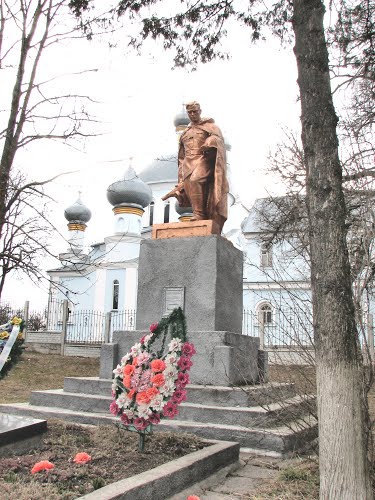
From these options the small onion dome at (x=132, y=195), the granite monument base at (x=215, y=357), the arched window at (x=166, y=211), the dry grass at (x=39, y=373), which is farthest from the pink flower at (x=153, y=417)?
the arched window at (x=166, y=211)

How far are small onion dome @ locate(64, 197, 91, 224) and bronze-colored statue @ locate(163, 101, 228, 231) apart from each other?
28266 mm

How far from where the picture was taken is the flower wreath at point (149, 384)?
14.8 ft

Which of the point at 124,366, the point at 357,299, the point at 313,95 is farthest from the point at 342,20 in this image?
the point at 124,366

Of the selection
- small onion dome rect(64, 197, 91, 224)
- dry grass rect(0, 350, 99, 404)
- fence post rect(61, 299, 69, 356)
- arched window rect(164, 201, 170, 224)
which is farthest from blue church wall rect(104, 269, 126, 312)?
dry grass rect(0, 350, 99, 404)

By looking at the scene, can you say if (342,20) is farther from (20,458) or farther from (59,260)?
(59,260)

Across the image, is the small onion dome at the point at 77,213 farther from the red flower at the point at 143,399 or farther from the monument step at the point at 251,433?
the red flower at the point at 143,399

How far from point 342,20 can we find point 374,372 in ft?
12.5

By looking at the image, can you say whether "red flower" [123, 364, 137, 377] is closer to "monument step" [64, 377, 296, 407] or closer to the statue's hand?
"monument step" [64, 377, 296, 407]

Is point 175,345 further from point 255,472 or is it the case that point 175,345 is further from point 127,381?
point 255,472

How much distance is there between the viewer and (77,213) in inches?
1410

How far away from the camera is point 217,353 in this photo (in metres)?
6.65

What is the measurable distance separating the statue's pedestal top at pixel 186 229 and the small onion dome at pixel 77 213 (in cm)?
2830

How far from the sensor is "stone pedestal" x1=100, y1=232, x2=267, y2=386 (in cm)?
686

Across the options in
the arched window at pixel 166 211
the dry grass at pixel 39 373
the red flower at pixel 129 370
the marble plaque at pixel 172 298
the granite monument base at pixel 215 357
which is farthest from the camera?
the arched window at pixel 166 211
